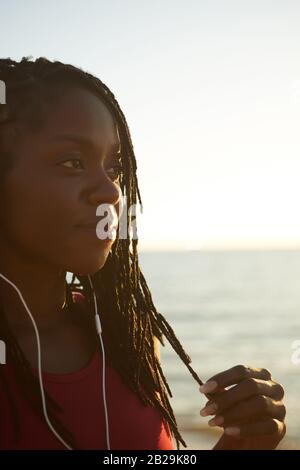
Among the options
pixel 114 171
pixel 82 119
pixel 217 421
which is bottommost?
pixel 217 421

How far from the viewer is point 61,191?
220 centimetres

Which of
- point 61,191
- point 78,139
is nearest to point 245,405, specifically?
point 61,191

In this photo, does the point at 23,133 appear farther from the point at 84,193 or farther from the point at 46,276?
the point at 46,276

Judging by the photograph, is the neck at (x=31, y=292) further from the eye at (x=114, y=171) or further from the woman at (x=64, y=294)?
the eye at (x=114, y=171)

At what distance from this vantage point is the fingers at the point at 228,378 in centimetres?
218

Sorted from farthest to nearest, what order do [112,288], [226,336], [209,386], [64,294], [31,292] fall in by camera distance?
1. [226,336]
2. [112,288]
3. [64,294]
4. [31,292]
5. [209,386]

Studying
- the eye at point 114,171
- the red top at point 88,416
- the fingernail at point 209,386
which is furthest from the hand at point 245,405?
the eye at point 114,171

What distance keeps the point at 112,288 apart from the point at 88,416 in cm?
56

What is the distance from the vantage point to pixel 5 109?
92.1 inches

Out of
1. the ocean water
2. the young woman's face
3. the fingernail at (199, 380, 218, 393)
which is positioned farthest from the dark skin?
the ocean water

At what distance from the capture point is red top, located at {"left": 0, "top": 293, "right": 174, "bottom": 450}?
2.17 m

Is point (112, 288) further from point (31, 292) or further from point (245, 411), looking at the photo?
point (245, 411)
